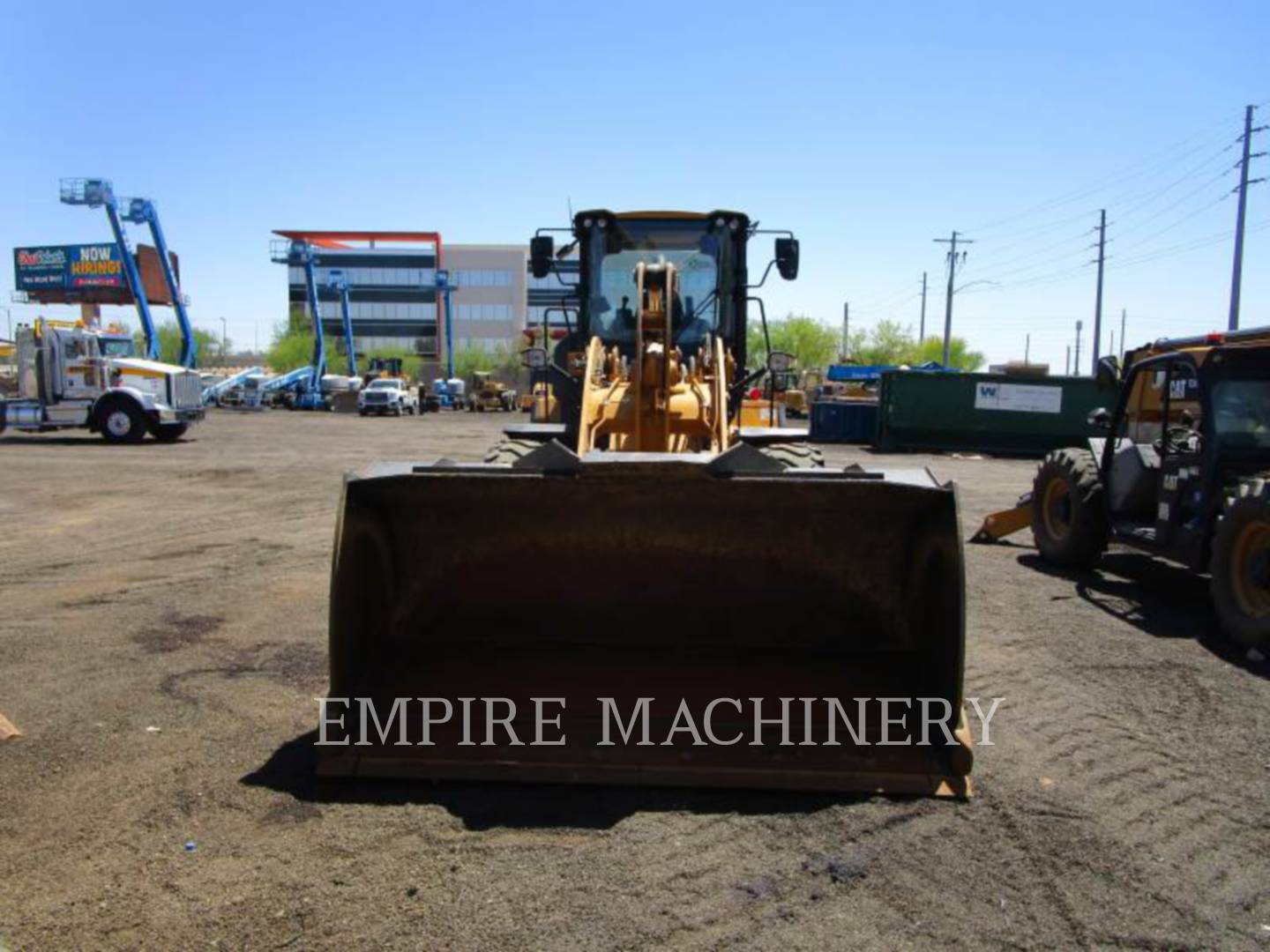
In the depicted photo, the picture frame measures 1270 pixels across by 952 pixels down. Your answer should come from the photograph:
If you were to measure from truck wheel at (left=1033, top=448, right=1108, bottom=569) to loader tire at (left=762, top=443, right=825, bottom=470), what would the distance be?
3.76 metres

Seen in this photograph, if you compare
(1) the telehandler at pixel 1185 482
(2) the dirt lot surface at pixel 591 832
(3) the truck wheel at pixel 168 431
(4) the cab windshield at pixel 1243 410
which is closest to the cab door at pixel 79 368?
(3) the truck wheel at pixel 168 431

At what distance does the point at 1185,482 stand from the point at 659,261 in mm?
4289

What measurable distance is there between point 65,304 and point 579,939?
72032 mm

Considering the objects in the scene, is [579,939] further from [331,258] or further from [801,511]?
[331,258]

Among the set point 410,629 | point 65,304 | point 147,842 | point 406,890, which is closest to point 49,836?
point 147,842

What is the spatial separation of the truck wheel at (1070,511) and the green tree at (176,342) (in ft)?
242

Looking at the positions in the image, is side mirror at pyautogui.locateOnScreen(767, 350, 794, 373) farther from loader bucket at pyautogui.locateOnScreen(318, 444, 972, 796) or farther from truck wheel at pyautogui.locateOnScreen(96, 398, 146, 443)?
truck wheel at pyautogui.locateOnScreen(96, 398, 146, 443)

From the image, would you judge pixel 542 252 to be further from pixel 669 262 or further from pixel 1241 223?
pixel 1241 223

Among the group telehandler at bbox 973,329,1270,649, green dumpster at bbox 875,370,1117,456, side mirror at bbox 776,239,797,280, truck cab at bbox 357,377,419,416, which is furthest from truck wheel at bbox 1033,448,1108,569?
truck cab at bbox 357,377,419,416

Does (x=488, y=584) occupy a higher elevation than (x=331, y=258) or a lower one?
lower

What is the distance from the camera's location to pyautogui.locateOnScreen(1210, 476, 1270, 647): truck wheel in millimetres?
6277

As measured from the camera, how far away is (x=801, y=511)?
171 inches

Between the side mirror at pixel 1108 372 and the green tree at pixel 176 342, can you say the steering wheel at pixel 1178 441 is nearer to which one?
the side mirror at pixel 1108 372

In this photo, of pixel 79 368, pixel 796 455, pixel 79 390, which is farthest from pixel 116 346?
pixel 796 455
